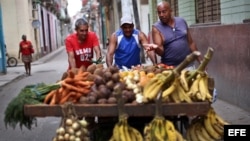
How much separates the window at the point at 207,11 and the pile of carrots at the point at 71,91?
7.25 meters

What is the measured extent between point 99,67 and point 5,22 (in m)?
23.5

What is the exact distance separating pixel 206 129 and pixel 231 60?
4.91 m

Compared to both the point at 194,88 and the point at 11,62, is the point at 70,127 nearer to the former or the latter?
the point at 194,88

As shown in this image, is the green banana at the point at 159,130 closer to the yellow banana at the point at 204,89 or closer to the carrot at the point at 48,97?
the yellow banana at the point at 204,89

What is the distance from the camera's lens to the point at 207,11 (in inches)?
491

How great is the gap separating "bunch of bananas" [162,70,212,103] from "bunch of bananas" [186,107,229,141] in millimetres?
369

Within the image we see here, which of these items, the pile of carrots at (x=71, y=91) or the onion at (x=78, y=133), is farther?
the pile of carrots at (x=71, y=91)

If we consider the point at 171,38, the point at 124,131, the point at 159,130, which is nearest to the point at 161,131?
the point at 159,130

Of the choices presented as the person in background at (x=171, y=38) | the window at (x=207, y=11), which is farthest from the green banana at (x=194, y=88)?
the window at (x=207, y=11)

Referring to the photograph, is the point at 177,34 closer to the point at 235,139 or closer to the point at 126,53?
the point at 126,53

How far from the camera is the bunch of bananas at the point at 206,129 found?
4727 mm

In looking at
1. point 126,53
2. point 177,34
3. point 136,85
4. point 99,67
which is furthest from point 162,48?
point 136,85

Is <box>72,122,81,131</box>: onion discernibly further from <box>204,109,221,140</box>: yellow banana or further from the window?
the window

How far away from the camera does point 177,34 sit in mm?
6363
